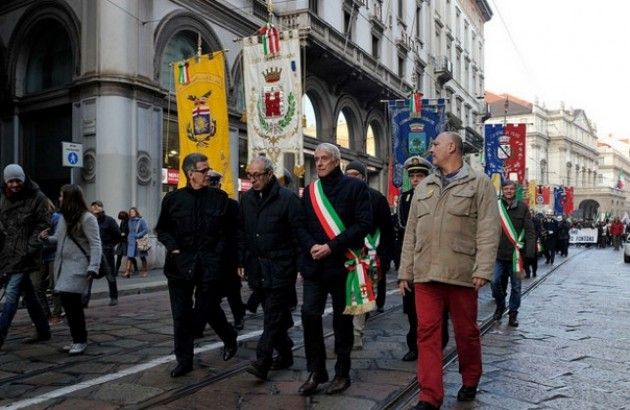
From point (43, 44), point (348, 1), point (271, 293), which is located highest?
point (348, 1)

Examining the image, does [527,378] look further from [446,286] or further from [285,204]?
[285,204]

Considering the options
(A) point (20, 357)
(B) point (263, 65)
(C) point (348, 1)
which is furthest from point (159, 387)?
(C) point (348, 1)

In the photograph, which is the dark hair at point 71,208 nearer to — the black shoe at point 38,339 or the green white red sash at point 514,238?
the black shoe at point 38,339

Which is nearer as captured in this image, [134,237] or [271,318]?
[271,318]

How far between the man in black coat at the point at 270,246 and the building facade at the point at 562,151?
A: 246 feet

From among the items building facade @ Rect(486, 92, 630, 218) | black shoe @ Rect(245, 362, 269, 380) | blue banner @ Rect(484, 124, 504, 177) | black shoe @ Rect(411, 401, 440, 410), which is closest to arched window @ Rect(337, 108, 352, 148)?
blue banner @ Rect(484, 124, 504, 177)

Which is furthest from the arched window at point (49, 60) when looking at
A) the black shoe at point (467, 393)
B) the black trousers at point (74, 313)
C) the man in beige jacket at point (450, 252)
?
the black shoe at point (467, 393)

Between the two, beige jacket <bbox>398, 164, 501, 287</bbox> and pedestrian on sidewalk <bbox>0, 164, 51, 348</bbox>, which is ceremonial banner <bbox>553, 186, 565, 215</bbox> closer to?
pedestrian on sidewalk <bbox>0, 164, 51, 348</bbox>

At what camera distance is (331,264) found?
4203 mm

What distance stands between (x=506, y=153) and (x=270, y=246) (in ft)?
65.1

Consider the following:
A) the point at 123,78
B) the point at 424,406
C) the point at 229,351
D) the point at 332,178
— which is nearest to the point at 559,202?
the point at 123,78

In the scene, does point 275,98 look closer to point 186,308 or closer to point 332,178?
point 186,308

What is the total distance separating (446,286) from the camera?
3896 mm

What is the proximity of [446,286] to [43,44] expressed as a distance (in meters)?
16.1
